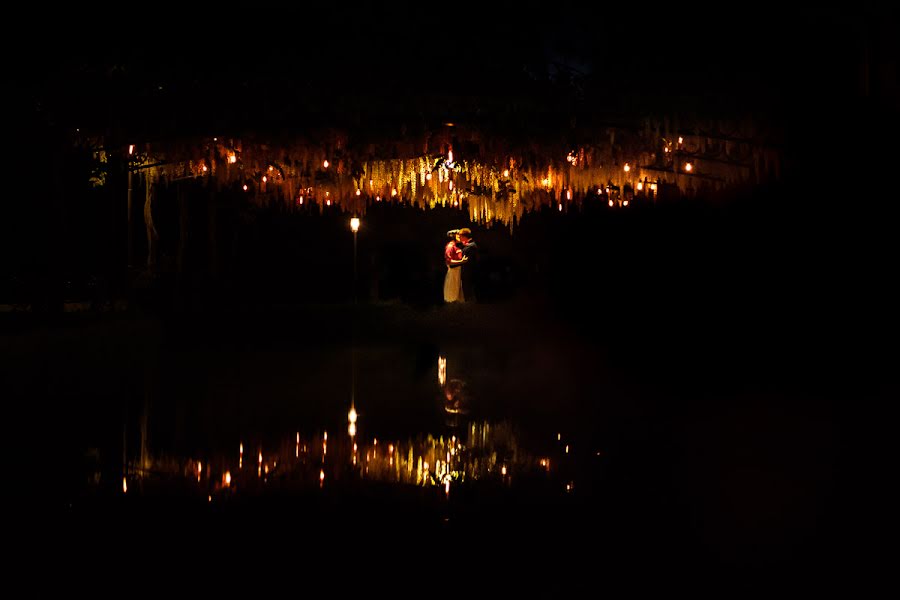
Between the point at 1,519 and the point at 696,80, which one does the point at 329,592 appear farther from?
the point at 696,80

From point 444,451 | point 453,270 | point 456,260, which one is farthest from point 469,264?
point 444,451

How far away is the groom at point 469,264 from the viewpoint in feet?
59.2

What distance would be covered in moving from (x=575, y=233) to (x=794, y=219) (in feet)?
26.7

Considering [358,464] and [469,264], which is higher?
[469,264]

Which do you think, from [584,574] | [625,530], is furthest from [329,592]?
[625,530]

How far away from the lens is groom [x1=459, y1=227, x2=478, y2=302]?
1805 centimetres

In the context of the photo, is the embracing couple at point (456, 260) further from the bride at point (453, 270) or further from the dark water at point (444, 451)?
the dark water at point (444, 451)

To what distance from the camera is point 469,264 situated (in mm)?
19781

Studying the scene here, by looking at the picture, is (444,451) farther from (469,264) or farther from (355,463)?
(469,264)

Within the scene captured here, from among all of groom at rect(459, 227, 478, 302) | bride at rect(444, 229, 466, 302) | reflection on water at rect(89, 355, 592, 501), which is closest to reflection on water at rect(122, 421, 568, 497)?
reflection on water at rect(89, 355, 592, 501)

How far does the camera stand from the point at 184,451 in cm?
539

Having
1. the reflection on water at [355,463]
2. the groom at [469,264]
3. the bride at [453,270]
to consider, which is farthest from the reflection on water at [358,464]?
the groom at [469,264]

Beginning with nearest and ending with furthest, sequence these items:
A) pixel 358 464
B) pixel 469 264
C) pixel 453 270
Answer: pixel 358 464 < pixel 453 270 < pixel 469 264

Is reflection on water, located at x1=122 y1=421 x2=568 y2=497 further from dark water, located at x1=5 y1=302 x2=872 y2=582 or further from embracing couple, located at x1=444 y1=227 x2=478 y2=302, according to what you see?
embracing couple, located at x1=444 y1=227 x2=478 y2=302
